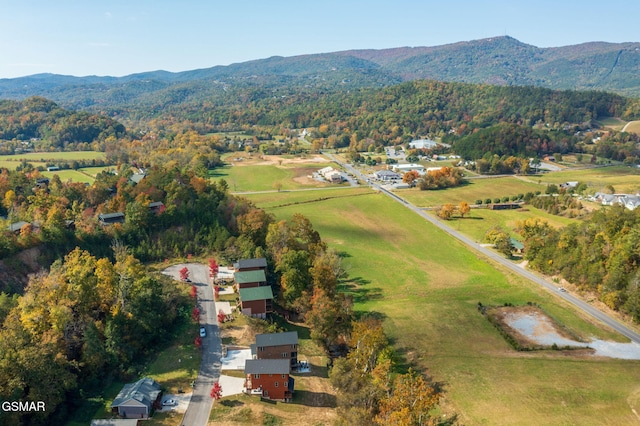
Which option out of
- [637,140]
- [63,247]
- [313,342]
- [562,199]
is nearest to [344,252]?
[313,342]

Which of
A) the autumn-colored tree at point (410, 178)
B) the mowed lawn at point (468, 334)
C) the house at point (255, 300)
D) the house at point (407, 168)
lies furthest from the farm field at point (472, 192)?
the house at point (255, 300)

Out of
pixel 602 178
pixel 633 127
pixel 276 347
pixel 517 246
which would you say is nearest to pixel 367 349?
pixel 276 347

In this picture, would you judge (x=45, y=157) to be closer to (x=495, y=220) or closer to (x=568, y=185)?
(x=495, y=220)

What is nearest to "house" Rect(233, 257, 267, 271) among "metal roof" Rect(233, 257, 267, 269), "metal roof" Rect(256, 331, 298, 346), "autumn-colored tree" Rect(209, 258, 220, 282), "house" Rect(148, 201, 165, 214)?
"metal roof" Rect(233, 257, 267, 269)

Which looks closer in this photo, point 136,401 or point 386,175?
point 136,401

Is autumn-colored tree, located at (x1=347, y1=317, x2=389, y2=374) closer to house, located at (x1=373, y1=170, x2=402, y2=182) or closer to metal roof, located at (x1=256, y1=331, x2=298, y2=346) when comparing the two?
metal roof, located at (x1=256, y1=331, x2=298, y2=346)

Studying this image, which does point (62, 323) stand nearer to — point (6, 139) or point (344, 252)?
point (344, 252)
